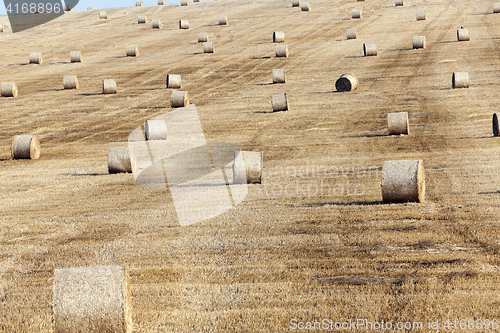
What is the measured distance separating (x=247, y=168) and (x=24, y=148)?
9.28 m

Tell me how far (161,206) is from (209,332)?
23.1 feet

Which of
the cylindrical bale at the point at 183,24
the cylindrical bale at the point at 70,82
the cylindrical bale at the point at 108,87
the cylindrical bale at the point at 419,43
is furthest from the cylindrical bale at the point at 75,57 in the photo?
the cylindrical bale at the point at 419,43

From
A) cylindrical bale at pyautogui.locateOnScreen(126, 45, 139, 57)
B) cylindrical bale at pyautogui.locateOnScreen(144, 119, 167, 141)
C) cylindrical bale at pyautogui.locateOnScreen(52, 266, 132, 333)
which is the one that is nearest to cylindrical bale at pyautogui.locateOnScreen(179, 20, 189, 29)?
cylindrical bale at pyautogui.locateOnScreen(126, 45, 139, 57)

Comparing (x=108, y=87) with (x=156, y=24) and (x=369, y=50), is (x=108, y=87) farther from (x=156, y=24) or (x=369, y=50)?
(x=156, y=24)

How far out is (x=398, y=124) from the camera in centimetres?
2277

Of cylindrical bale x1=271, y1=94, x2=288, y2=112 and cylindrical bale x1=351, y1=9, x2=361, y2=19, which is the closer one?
cylindrical bale x1=271, y1=94, x2=288, y2=112

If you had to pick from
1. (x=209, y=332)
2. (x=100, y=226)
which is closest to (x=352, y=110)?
(x=100, y=226)

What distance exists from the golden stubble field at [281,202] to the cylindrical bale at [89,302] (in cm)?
79

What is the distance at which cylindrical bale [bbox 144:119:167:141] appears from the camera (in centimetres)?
2458

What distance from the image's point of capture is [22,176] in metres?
19.7

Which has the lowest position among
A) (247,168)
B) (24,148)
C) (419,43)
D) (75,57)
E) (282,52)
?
(419,43)

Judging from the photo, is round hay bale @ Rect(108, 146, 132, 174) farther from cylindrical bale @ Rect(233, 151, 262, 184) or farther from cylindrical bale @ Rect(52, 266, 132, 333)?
cylindrical bale @ Rect(52, 266, 132, 333)

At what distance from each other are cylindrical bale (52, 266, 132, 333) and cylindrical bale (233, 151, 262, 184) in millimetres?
9134

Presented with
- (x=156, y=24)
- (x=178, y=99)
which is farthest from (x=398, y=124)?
(x=156, y=24)
